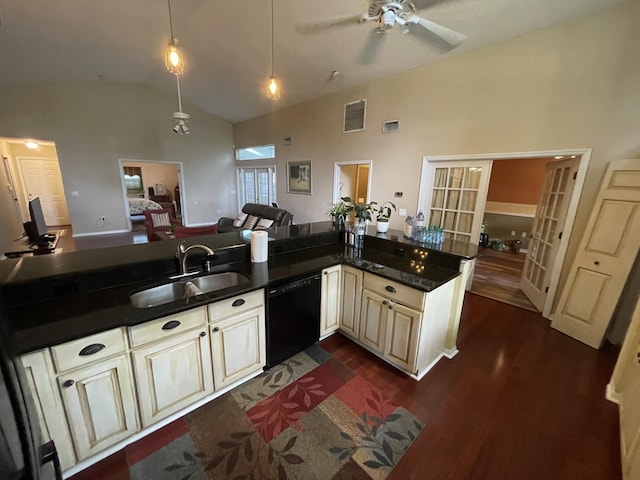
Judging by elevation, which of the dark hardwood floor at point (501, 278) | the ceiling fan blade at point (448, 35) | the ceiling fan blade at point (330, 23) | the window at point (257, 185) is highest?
the ceiling fan blade at point (448, 35)

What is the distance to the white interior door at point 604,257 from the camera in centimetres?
234

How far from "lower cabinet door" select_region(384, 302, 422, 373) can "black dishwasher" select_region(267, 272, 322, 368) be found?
0.66 metres

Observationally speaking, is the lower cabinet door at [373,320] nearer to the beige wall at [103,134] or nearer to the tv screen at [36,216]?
the tv screen at [36,216]

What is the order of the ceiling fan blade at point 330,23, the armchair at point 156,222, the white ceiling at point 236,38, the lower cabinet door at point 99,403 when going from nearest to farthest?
1. the lower cabinet door at point 99,403
2. the ceiling fan blade at point 330,23
3. the white ceiling at point 236,38
4. the armchair at point 156,222

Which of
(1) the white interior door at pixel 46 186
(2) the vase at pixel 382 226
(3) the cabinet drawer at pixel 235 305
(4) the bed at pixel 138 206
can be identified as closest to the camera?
(3) the cabinet drawer at pixel 235 305

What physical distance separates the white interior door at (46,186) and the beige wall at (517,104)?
8.40m

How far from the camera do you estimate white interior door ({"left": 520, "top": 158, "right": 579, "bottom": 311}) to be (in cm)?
298

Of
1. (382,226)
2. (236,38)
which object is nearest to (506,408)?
(382,226)

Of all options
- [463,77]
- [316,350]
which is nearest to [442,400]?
[316,350]

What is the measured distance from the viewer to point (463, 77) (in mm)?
3389

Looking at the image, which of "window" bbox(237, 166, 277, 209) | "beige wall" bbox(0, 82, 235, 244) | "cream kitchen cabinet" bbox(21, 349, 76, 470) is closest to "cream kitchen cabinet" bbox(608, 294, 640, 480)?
"cream kitchen cabinet" bbox(21, 349, 76, 470)

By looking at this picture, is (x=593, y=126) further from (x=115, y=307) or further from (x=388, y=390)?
(x=115, y=307)

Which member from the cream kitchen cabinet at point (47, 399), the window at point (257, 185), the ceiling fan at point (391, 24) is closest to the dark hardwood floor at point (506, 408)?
the cream kitchen cabinet at point (47, 399)

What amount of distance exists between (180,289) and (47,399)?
33.1 inches
